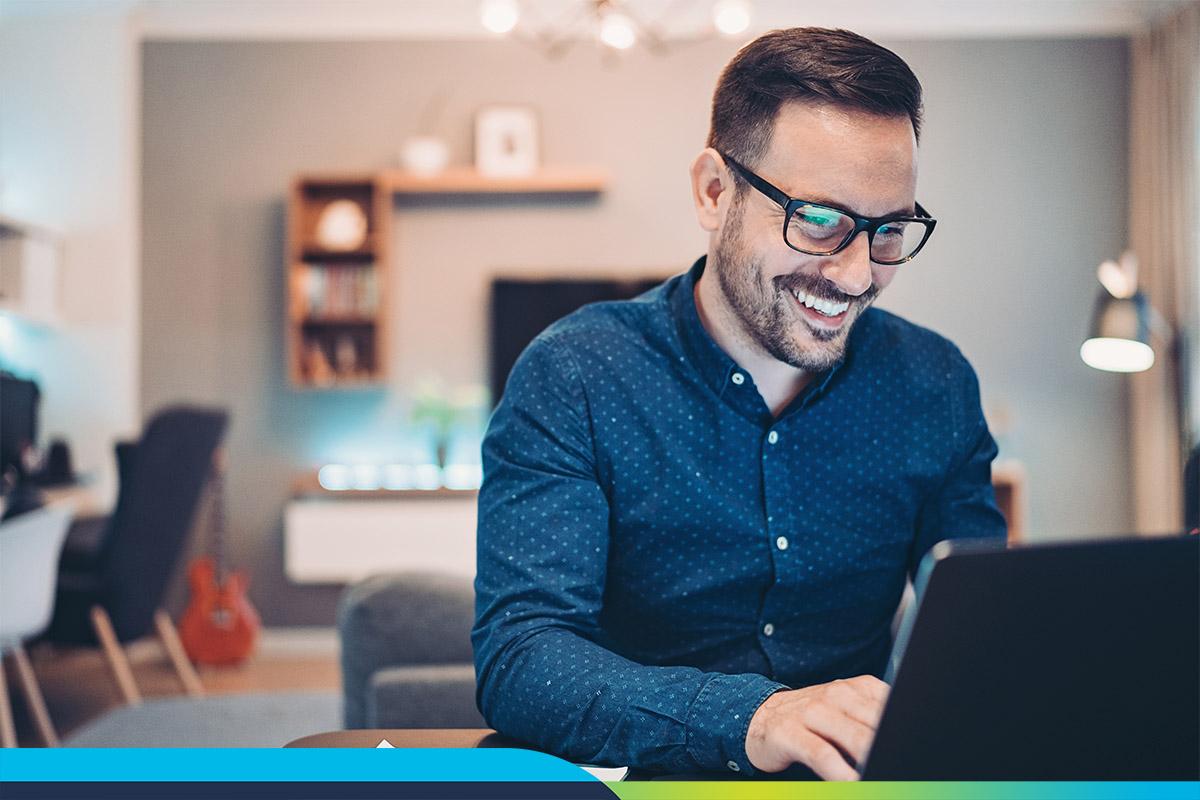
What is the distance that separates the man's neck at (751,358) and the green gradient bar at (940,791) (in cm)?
61

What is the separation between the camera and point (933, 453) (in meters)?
1.16

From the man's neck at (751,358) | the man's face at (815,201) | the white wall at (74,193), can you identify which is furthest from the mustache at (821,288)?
the white wall at (74,193)

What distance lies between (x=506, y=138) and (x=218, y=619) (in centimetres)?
236

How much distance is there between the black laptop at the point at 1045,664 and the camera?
0.50 meters

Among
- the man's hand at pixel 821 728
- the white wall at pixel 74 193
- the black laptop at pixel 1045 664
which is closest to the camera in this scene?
the black laptop at pixel 1045 664

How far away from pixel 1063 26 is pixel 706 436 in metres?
4.31

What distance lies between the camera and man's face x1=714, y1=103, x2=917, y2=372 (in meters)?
0.94

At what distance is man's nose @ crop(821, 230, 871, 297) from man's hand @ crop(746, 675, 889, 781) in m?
0.39

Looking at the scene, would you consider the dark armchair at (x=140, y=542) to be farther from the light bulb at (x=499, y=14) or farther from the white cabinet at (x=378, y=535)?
the light bulb at (x=499, y=14)

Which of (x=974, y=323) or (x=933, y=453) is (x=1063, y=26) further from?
(x=933, y=453)

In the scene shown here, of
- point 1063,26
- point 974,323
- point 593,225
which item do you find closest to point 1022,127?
point 1063,26

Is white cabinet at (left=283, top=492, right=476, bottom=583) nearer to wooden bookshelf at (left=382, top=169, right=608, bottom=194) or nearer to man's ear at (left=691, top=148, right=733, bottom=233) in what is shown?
wooden bookshelf at (left=382, top=169, right=608, bottom=194)

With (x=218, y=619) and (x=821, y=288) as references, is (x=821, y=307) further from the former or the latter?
(x=218, y=619)

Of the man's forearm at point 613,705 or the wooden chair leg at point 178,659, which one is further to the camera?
the wooden chair leg at point 178,659
